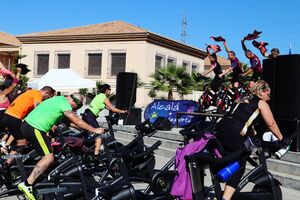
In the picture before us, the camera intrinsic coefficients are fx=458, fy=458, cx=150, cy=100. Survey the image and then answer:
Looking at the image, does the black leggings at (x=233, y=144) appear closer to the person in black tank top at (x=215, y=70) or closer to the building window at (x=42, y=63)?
the person in black tank top at (x=215, y=70)

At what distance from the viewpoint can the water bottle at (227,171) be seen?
16.3ft

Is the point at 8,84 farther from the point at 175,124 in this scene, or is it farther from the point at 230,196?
the point at 175,124

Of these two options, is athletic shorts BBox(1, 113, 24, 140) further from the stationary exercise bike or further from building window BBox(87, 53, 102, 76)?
building window BBox(87, 53, 102, 76)

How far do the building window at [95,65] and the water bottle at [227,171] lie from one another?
3945cm

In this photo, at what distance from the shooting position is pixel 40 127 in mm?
6262

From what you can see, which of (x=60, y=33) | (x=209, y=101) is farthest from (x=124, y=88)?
(x=60, y=33)

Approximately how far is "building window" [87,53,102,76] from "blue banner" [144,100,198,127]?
92.4ft

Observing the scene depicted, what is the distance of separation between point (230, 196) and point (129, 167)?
2.19 m

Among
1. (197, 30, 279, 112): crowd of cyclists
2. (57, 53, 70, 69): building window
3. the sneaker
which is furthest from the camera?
(57, 53, 70, 69): building window

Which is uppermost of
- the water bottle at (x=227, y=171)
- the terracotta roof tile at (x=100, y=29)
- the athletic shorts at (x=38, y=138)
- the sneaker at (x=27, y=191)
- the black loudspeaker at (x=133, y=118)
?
the terracotta roof tile at (x=100, y=29)

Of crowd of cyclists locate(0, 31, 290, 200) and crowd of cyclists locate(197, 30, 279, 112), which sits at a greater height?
crowd of cyclists locate(197, 30, 279, 112)

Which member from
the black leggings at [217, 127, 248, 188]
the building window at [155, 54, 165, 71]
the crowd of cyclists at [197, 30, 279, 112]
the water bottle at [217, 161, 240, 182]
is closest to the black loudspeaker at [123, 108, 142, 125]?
the crowd of cyclists at [197, 30, 279, 112]

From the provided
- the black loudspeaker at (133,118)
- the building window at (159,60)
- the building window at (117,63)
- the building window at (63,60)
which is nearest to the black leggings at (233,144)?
the black loudspeaker at (133,118)

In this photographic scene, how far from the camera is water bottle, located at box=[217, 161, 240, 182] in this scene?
16.3 feet
